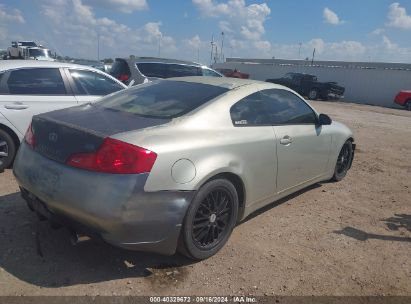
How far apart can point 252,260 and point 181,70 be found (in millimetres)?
8974

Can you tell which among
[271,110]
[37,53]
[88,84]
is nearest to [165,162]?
[271,110]

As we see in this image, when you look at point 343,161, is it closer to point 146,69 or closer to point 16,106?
point 16,106

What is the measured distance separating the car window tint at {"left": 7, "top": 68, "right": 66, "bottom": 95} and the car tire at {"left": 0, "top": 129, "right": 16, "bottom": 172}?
601 millimetres

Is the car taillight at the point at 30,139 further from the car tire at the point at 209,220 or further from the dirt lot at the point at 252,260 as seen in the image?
the car tire at the point at 209,220

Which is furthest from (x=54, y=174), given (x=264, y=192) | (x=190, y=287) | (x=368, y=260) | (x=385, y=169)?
(x=385, y=169)

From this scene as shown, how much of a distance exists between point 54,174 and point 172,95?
1.41m

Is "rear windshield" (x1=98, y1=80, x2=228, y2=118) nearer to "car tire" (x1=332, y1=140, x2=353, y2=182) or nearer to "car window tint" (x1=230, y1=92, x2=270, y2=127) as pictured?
"car window tint" (x1=230, y1=92, x2=270, y2=127)

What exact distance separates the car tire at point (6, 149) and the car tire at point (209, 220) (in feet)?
10.8

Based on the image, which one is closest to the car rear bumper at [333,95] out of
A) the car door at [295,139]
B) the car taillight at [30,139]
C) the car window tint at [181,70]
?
the car window tint at [181,70]

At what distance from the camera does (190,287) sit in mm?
3035

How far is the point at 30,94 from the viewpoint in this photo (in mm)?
5480

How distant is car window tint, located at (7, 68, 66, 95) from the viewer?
539 centimetres

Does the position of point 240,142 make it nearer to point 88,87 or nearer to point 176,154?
point 176,154

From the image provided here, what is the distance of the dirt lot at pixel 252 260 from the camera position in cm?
302
